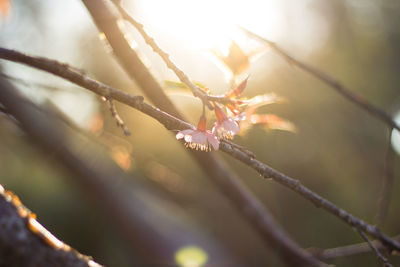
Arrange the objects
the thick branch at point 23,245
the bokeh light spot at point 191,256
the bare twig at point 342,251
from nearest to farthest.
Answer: the thick branch at point 23,245
the bare twig at point 342,251
the bokeh light spot at point 191,256

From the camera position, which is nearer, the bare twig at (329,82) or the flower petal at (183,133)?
the flower petal at (183,133)

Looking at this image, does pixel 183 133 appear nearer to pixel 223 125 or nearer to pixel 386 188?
pixel 223 125

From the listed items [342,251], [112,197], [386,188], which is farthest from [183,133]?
[112,197]

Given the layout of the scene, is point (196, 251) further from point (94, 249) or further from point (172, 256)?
point (94, 249)

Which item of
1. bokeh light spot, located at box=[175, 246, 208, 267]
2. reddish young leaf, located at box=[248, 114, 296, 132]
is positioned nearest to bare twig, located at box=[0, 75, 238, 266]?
bokeh light spot, located at box=[175, 246, 208, 267]

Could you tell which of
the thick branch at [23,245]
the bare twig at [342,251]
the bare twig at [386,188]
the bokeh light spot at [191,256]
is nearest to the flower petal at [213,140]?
the thick branch at [23,245]

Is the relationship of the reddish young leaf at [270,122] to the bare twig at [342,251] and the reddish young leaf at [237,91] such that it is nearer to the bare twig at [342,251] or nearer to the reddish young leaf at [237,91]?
the reddish young leaf at [237,91]
